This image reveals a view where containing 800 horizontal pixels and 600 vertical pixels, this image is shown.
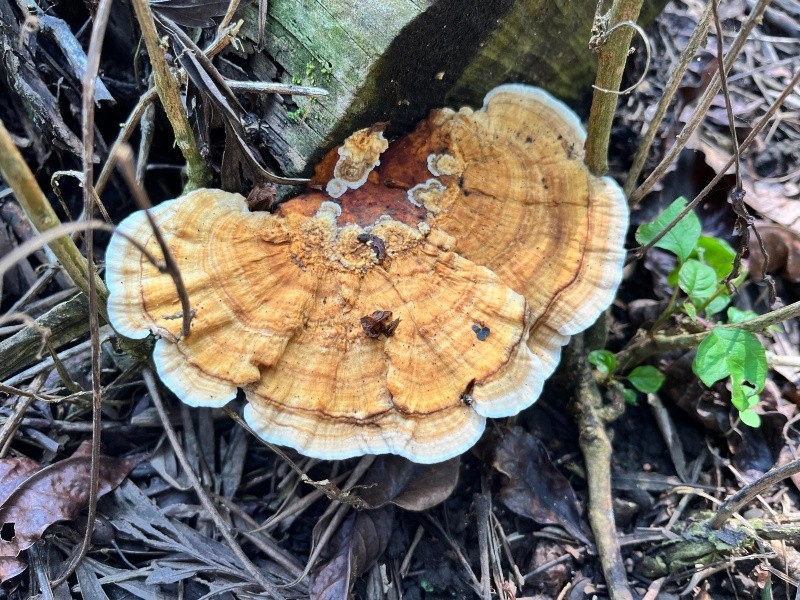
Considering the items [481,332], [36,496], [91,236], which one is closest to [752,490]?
[481,332]

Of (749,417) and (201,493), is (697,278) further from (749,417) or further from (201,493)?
→ (201,493)

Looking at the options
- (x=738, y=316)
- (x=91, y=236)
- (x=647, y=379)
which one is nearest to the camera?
(x=91, y=236)

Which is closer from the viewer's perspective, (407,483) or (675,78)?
(675,78)

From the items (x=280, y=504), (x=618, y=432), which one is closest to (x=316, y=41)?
(x=280, y=504)

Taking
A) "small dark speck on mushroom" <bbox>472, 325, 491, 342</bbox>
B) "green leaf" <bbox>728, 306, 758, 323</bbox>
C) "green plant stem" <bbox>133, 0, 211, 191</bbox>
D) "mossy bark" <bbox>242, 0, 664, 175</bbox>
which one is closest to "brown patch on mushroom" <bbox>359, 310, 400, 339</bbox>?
"small dark speck on mushroom" <bbox>472, 325, 491, 342</bbox>

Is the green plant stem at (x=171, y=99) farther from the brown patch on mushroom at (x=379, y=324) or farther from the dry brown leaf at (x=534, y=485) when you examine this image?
the dry brown leaf at (x=534, y=485)

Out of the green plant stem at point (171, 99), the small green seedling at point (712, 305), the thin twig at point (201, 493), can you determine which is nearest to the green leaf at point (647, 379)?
the small green seedling at point (712, 305)
